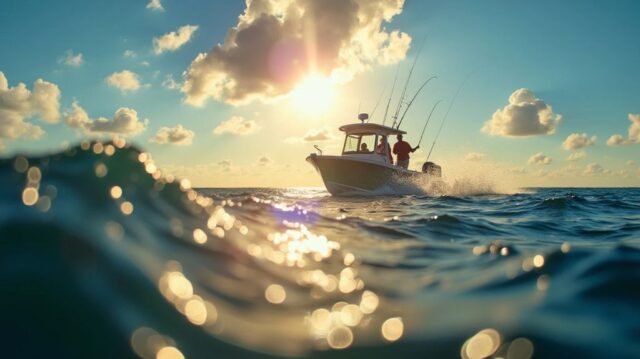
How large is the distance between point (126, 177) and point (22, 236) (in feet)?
6.06

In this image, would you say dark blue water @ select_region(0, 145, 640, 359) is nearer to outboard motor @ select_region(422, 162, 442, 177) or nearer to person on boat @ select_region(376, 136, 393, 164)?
person on boat @ select_region(376, 136, 393, 164)

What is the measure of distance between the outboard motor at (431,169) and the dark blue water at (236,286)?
19.8 m

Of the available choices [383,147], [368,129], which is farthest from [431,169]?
[368,129]

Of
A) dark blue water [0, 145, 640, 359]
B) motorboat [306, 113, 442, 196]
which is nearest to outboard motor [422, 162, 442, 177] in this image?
motorboat [306, 113, 442, 196]

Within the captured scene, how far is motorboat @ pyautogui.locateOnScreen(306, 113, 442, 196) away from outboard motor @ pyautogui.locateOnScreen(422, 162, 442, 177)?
0.39m

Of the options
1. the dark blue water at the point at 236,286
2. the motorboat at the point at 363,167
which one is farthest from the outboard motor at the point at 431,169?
the dark blue water at the point at 236,286

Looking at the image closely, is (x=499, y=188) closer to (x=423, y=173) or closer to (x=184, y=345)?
(x=423, y=173)

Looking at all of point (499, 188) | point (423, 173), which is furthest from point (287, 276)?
point (499, 188)

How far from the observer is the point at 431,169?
24.8 metres

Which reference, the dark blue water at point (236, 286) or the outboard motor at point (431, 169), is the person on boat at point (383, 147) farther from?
the dark blue water at point (236, 286)

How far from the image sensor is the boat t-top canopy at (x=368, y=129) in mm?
22734

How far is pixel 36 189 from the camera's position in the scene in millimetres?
3104

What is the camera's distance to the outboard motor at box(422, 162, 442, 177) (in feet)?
80.4

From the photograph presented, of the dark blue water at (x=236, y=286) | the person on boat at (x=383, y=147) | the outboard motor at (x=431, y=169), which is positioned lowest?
the dark blue water at (x=236, y=286)
